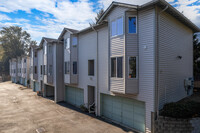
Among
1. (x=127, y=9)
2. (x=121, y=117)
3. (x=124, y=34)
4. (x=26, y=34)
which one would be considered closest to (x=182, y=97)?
(x=121, y=117)

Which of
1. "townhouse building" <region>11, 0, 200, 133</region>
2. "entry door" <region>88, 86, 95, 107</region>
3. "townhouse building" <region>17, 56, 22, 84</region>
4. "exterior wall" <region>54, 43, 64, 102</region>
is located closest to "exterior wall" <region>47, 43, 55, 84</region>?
"exterior wall" <region>54, 43, 64, 102</region>

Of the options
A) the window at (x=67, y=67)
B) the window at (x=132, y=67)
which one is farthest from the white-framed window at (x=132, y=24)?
the window at (x=67, y=67)

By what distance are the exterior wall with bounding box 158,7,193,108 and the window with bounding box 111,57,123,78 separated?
2.81 metres

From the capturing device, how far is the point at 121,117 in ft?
37.5

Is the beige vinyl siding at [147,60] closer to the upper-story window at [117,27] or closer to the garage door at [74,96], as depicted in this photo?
the upper-story window at [117,27]

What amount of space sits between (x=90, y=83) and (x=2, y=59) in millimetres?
63471

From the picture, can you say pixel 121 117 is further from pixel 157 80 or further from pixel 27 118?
pixel 27 118

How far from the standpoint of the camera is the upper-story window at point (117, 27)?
10.4m

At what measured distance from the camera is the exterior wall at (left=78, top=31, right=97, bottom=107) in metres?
14.1

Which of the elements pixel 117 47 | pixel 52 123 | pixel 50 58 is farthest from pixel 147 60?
pixel 50 58

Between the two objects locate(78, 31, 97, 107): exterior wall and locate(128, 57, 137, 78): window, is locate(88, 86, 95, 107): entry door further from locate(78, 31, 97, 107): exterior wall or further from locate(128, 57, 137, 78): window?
locate(128, 57, 137, 78): window

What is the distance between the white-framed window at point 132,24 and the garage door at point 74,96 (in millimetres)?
9878

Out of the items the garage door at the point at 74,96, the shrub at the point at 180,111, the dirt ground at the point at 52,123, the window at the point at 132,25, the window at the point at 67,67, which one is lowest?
the dirt ground at the point at 52,123

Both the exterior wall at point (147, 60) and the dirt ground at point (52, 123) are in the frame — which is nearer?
the exterior wall at point (147, 60)
